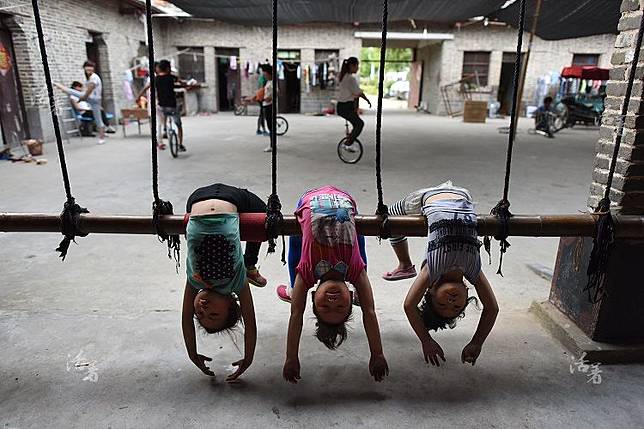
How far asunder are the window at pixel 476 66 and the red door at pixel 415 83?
10.3 ft

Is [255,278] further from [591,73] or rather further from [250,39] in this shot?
[250,39]

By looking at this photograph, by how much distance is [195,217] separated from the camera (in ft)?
5.52

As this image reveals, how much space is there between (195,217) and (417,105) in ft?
61.3

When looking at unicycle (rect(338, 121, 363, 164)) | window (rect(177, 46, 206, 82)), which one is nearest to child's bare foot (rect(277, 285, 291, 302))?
unicycle (rect(338, 121, 363, 164))

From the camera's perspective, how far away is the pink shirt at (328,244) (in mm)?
1656

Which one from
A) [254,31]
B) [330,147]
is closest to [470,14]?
[330,147]

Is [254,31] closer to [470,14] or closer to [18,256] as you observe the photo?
[470,14]

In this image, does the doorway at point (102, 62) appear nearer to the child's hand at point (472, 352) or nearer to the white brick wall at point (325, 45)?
the white brick wall at point (325, 45)

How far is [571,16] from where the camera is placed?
6914mm

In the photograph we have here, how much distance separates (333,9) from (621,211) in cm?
594

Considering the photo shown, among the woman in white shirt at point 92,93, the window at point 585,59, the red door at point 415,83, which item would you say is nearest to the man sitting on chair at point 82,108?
the woman in white shirt at point 92,93

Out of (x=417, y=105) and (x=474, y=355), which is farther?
(x=417, y=105)

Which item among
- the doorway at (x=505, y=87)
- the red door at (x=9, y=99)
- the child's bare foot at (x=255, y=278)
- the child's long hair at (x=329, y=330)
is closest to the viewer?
the child's long hair at (x=329, y=330)

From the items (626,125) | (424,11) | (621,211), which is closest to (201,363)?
(621,211)
